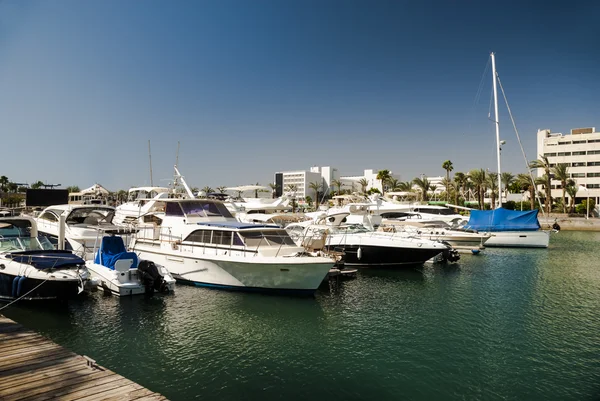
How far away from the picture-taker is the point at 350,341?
12.2 meters

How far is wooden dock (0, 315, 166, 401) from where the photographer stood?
6.82 m

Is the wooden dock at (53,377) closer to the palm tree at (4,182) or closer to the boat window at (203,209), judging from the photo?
the boat window at (203,209)

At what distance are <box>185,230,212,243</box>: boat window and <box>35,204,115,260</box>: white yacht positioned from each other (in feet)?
18.1

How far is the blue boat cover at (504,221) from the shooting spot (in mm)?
36906

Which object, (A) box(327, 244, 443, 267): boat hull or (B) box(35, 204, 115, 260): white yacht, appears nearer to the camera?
(B) box(35, 204, 115, 260): white yacht

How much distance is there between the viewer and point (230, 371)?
10008 millimetres

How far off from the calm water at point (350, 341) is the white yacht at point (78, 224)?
5.94 meters

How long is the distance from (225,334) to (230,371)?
9.05 ft

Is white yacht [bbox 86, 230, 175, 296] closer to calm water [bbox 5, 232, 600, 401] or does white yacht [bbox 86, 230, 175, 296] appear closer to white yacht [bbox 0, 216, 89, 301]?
calm water [bbox 5, 232, 600, 401]

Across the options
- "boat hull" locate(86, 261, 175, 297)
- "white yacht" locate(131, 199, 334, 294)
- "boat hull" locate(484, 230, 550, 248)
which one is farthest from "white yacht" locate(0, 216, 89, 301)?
"boat hull" locate(484, 230, 550, 248)

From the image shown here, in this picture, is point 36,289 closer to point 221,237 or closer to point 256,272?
point 221,237

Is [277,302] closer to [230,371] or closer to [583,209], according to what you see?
[230,371]

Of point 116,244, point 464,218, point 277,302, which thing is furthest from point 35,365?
point 464,218

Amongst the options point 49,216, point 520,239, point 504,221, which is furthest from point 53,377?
point 520,239
